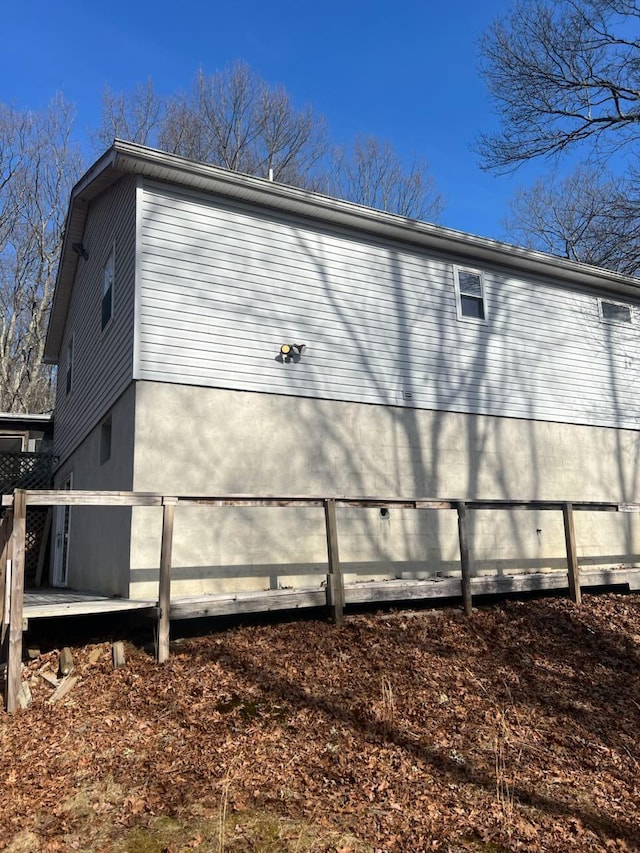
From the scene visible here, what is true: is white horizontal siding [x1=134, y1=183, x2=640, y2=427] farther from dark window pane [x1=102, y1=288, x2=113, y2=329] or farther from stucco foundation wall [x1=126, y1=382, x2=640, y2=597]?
dark window pane [x1=102, y1=288, x2=113, y2=329]

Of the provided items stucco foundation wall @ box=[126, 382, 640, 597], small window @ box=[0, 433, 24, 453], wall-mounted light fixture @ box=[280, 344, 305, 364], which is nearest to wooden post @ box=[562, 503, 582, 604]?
stucco foundation wall @ box=[126, 382, 640, 597]

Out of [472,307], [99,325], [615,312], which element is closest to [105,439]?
[99,325]

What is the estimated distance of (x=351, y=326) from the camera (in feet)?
33.1

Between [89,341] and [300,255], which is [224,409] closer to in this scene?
[300,255]

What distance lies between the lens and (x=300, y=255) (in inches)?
387

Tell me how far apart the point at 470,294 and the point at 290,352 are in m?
3.78

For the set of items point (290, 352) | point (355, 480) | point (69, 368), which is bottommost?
point (355, 480)

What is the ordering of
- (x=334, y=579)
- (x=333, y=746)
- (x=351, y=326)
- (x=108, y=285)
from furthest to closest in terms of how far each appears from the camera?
(x=108, y=285)
(x=351, y=326)
(x=334, y=579)
(x=333, y=746)

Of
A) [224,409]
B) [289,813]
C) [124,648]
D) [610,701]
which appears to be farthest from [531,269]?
[289,813]

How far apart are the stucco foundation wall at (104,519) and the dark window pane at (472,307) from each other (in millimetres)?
5810

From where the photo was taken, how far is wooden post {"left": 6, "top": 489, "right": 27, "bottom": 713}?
560 cm

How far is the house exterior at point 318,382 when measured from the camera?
334 inches

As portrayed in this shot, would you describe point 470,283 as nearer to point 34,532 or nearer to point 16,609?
point 16,609

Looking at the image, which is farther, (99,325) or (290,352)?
(99,325)
